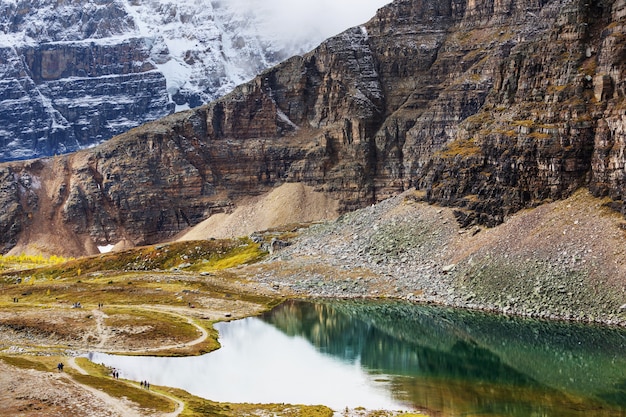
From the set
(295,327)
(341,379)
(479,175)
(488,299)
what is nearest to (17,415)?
(341,379)

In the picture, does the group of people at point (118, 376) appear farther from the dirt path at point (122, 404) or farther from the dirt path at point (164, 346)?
the dirt path at point (164, 346)

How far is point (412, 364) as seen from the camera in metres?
112

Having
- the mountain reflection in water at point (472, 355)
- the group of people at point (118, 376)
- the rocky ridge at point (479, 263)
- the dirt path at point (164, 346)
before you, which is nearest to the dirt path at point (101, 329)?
the dirt path at point (164, 346)

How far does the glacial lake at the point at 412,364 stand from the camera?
92.0 meters

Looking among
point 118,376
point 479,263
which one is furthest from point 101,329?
point 479,263

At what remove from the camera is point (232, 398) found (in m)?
94.1

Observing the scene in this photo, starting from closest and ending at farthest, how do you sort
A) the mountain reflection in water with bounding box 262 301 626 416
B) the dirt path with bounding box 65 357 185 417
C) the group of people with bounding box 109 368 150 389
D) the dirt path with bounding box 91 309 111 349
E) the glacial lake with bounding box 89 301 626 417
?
the dirt path with bounding box 65 357 185 417 → the mountain reflection in water with bounding box 262 301 626 416 → the glacial lake with bounding box 89 301 626 417 → the group of people with bounding box 109 368 150 389 → the dirt path with bounding box 91 309 111 349

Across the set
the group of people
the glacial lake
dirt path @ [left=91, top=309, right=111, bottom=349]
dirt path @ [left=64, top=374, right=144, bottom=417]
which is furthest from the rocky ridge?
dirt path @ [left=64, top=374, right=144, bottom=417]

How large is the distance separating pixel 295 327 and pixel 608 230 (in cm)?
5574

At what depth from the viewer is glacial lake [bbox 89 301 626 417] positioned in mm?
92000

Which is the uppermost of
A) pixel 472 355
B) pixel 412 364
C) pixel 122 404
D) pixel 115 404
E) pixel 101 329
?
pixel 115 404

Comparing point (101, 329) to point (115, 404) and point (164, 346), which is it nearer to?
point (164, 346)

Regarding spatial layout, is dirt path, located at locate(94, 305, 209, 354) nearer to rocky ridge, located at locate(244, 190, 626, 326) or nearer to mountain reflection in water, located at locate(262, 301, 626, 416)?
mountain reflection in water, located at locate(262, 301, 626, 416)

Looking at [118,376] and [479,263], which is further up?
[479,263]
